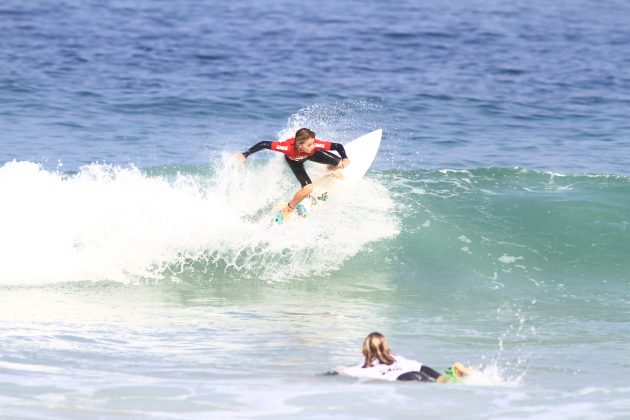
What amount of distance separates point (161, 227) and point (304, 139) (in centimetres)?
219

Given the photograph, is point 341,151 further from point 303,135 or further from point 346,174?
point 346,174

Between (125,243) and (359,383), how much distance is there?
19.3 feet

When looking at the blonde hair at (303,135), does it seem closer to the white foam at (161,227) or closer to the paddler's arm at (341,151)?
the paddler's arm at (341,151)

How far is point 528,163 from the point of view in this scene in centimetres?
1830

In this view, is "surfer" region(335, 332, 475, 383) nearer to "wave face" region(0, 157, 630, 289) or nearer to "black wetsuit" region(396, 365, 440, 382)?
"black wetsuit" region(396, 365, 440, 382)

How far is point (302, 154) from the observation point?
43.8 ft

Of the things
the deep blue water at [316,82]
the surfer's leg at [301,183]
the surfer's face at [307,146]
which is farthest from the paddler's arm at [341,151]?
the deep blue water at [316,82]

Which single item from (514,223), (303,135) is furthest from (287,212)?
(514,223)

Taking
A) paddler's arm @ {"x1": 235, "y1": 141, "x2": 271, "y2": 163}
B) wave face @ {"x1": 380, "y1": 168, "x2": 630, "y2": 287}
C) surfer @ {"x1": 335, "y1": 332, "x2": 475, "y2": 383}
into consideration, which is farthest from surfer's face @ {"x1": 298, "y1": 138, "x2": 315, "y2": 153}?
surfer @ {"x1": 335, "y1": 332, "x2": 475, "y2": 383}

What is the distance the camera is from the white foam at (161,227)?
1296 cm

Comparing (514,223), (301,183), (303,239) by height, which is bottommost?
(303,239)

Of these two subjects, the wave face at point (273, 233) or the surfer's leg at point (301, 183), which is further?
the surfer's leg at point (301, 183)

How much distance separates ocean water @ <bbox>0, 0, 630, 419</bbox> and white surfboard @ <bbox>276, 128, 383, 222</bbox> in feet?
0.66

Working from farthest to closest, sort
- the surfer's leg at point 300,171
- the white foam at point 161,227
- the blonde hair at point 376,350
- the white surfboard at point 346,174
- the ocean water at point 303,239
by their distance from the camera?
the white surfboard at point 346,174 → the surfer's leg at point 300,171 → the white foam at point 161,227 → the ocean water at point 303,239 → the blonde hair at point 376,350
